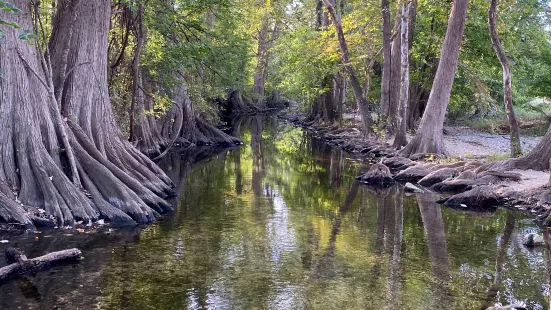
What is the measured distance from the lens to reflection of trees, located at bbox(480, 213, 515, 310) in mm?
7905

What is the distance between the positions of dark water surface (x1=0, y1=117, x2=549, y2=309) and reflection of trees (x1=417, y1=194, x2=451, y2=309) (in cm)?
3

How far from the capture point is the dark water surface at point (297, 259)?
302 inches

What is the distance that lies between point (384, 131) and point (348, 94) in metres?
14.8

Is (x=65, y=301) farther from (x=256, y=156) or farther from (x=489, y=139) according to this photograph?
(x=489, y=139)

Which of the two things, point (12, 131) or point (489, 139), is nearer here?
point (12, 131)

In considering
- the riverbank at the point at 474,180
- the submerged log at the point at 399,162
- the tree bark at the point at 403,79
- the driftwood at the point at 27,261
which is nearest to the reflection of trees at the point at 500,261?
the riverbank at the point at 474,180

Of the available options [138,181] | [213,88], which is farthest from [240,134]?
[138,181]

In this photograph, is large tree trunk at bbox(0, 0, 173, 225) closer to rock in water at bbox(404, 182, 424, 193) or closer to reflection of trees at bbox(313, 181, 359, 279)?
reflection of trees at bbox(313, 181, 359, 279)

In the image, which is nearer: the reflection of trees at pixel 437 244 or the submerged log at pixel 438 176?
the reflection of trees at pixel 437 244

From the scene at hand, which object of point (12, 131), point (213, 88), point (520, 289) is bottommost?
point (520, 289)

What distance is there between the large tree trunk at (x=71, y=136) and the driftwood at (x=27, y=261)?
1.92 meters

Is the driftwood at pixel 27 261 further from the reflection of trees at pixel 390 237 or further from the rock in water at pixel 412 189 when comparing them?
the rock in water at pixel 412 189

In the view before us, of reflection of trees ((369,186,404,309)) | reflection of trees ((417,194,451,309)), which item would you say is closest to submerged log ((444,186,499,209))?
reflection of trees ((417,194,451,309))

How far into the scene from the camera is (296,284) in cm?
830
